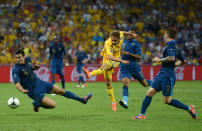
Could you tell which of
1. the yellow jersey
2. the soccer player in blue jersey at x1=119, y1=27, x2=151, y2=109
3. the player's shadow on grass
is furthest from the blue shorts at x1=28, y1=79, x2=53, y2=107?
the soccer player in blue jersey at x1=119, y1=27, x2=151, y2=109

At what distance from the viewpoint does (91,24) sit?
2900cm

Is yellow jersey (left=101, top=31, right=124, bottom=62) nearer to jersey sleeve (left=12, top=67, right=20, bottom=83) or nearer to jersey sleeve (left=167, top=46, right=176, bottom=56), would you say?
jersey sleeve (left=167, top=46, right=176, bottom=56)

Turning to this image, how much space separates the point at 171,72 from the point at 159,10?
2367 cm

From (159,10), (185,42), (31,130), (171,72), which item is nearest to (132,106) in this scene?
(171,72)

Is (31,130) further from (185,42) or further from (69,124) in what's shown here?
(185,42)

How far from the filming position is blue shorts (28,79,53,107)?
32.2 ft

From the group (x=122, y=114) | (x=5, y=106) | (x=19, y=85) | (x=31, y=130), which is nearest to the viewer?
(x=31, y=130)

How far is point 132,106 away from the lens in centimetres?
1235

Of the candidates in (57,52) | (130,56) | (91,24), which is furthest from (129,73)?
(91,24)

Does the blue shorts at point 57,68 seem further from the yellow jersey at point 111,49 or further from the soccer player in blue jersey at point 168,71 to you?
the soccer player in blue jersey at point 168,71

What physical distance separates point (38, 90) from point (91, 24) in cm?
1951

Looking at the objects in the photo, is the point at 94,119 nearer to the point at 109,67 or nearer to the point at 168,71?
the point at 168,71

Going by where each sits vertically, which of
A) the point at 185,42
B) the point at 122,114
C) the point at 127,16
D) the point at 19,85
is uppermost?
the point at 127,16

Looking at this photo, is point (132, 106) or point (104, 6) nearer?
point (132, 106)
